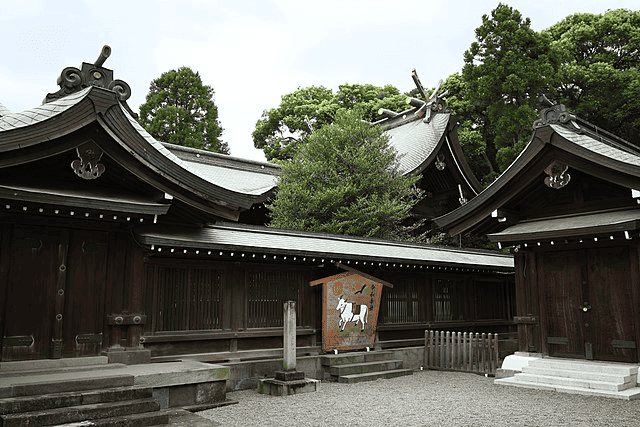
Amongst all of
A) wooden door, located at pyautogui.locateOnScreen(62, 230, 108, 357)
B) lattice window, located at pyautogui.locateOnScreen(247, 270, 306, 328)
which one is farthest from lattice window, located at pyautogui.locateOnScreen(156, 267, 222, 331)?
wooden door, located at pyautogui.locateOnScreen(62, 230, 108, 357)

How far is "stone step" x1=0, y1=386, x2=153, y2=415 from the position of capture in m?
6.97

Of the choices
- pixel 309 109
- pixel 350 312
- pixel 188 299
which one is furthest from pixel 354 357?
pixel 309 109

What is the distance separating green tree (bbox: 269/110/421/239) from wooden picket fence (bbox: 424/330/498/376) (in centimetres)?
452

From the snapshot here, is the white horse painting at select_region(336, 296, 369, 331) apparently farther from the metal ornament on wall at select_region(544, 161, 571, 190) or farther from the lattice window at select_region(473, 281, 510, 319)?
the metal ornament on wall at select_region(544, 161, 571, 190)

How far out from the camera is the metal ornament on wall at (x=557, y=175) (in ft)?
39.1

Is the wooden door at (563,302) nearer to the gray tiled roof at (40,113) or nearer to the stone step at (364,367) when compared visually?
the stone step at (364,367)

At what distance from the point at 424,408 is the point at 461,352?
198 inches

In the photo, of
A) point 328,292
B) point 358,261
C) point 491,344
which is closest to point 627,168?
point 491,344

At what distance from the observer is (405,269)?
14.4m

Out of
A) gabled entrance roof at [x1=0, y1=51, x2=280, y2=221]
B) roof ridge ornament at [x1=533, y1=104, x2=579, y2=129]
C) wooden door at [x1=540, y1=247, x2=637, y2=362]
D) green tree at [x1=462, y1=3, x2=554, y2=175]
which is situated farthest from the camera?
green tree at [x1=462, y1=3, x2=554, y2=175]

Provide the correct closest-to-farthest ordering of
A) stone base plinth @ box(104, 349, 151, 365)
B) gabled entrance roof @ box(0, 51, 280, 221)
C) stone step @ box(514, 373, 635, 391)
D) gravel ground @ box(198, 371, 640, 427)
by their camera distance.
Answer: gravel ground @ box(198, 371, 640, 427), gabled entrance roof @ box(0, 51, 280, 221), stone base plinth @ box(104, 349, 151, 365), stone step @ box(514, 373, 635, 391)

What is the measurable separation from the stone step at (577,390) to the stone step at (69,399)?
25.9 feet

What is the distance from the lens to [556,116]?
12430 millimetres

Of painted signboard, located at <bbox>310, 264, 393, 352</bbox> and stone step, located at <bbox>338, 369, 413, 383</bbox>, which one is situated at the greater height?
painted signboard, located at <bbox>310, 264, 393, 352</bbox>
